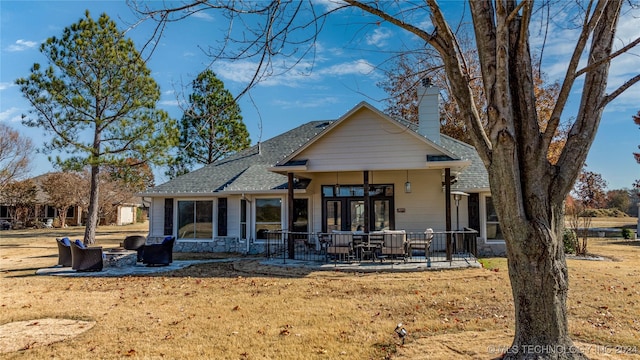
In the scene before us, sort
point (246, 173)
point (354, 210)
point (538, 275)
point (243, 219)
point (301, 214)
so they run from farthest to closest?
point (246, 173), point (243, 219), point (301, 214), point (354, 210), point (538, 275)

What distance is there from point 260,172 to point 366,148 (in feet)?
20.9

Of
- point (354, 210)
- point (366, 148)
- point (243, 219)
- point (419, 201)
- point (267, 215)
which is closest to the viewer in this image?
point (366, 148)

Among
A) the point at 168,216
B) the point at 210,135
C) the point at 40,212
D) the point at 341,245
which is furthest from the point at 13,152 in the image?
the point at 341,245

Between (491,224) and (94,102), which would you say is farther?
(94,102)

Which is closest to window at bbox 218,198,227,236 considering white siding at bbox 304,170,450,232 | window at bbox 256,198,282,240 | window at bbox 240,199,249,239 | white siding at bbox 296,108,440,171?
window at bbox 240,199,249,239

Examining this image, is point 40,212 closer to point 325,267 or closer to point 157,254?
point 157,254

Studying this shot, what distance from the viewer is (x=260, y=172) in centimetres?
1722

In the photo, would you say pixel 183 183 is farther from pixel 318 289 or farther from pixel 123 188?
pixel 123 188

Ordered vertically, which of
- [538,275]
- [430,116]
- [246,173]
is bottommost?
[538,275]

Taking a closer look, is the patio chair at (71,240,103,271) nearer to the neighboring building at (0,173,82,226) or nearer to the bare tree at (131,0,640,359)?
the bare tree at (131,0,640,359)

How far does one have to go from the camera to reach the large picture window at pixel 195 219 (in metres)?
16.5

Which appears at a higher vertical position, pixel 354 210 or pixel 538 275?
pixel 354 210

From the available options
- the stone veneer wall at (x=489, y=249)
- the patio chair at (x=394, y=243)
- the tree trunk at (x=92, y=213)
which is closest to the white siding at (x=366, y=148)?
the patio chair at (x=394, y=243)

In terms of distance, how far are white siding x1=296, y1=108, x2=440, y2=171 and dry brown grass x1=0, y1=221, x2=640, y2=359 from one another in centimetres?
343
